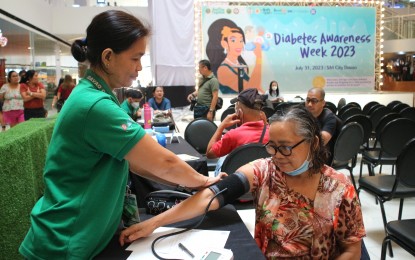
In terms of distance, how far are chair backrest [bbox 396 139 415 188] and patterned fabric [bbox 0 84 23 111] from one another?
5936mm

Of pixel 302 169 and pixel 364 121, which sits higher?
pixel 302 169

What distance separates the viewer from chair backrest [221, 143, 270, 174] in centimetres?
248

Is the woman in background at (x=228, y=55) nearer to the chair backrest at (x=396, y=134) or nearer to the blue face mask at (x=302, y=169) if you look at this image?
the chair backrest at (x=396, y=134)

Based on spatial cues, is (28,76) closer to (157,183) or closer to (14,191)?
(14,191)

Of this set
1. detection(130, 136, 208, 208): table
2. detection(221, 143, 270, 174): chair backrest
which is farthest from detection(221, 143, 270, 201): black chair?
detection(130, 136, 208, 208): table

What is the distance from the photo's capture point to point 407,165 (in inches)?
103

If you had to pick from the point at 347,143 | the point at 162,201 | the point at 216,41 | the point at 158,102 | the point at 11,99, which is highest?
the point at 216,41

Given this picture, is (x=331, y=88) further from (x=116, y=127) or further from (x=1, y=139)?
(x=116, y=127)

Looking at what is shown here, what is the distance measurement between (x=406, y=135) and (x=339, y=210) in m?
2.94

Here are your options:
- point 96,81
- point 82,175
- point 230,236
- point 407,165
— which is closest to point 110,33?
point 96,81

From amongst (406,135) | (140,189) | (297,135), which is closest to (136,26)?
(297,135)

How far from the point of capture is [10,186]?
6.99ft

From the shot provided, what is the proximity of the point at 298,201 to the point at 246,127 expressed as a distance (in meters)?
1.37

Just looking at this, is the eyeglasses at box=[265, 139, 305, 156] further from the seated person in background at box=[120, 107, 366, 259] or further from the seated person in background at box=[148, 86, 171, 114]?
the seated person in background at box=[148, 86, 171, 114]
